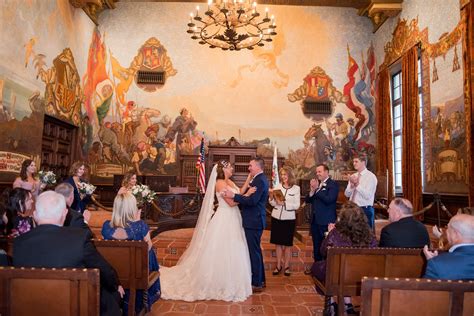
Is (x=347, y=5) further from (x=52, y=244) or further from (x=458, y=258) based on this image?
(x=52, y=244)

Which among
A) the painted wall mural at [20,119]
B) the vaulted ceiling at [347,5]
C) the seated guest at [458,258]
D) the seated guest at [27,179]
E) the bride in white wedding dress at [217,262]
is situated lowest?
the bride in white wedding dress at [217,262]

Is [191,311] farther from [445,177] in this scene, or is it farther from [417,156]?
[417,156]

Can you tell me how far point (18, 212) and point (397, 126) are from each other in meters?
12.6

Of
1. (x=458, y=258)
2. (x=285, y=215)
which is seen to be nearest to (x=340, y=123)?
(x=285, y=215)

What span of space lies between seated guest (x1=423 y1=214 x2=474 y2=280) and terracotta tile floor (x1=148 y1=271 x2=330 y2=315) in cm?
227

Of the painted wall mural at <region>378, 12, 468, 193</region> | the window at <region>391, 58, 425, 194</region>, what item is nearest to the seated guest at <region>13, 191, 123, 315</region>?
the painted wall mural at <region>378, 12, 468, 193</region>

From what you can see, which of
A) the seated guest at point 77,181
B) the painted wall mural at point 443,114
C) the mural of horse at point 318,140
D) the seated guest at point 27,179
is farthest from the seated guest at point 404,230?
the mural of horse at point 318,140

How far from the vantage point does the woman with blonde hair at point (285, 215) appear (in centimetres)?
606

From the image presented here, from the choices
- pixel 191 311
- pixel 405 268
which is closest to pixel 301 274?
pixel 191 311

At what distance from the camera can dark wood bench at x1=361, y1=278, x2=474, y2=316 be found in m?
2.29

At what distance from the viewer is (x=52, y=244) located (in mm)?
2502

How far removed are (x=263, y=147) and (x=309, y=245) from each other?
7.00 metres

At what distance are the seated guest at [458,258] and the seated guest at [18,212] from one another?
147 inches

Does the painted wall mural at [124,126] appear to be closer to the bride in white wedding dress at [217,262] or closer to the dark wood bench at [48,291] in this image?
the bride in white wedding dress at [217,262]
